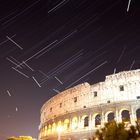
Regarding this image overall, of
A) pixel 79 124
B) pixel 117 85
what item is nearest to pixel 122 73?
pixel 117 85

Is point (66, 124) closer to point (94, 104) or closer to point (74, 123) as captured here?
point (74, 123)

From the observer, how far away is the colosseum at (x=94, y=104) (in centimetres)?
3125

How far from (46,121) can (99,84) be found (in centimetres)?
1529

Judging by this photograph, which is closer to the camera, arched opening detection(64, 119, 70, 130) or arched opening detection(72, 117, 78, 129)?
arched opening detection(72, 117, 78, 129)

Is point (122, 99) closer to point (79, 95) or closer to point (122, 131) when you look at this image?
point (79, 95)

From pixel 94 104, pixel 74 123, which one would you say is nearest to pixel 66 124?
pixel 74 123

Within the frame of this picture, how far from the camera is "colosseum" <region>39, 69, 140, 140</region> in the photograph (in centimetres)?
3125

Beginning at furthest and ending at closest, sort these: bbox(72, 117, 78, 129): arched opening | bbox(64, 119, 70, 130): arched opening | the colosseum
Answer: bbox(64, 119, 70, 130): arched opening
bbox(72, 117, 78, 129): arched opening
the colosseum

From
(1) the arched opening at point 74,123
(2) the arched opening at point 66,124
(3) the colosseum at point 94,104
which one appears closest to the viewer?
(3) the colosseum at point 94,104

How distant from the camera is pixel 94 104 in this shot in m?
34.1

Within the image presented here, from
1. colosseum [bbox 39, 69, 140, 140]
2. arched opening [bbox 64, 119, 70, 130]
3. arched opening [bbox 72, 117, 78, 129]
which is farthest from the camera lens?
arched opening [bbox 64, 119, 70, 130]

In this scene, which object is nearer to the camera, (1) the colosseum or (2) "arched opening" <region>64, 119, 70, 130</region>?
(1) the colosseum

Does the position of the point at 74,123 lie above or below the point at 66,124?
below

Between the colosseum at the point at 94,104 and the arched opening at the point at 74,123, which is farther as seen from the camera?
the arched opening at the point at 74,123
